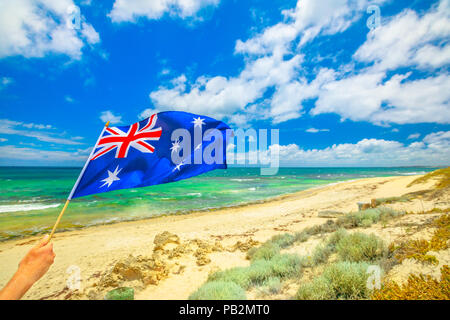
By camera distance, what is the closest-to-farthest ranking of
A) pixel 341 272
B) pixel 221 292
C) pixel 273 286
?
pixel 341 272 → pixel 221 292 → pixel 273 286

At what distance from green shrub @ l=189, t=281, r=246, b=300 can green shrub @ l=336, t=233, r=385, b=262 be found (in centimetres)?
251

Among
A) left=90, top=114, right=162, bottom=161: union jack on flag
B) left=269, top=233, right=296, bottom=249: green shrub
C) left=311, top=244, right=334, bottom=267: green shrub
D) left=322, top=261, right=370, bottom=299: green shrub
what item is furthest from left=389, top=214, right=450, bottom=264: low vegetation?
left=90, top=114, right=162, bottom=161: union jack on flag

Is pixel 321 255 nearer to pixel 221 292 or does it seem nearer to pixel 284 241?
pixel 284 241

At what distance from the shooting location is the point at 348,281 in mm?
3355

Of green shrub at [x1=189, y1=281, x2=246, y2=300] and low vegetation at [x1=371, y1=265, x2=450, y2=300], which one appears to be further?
green shrub at [x1=189, y1=281, x2=246, y2=300]

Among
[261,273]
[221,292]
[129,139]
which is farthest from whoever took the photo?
[261,273]

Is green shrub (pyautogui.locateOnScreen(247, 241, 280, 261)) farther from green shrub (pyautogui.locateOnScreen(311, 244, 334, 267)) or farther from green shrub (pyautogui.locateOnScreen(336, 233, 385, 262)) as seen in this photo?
green shrub (pyautogui.locateOnScreen(336, 233, 385, 262))

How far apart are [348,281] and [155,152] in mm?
4502

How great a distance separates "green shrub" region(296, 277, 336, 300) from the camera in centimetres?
323

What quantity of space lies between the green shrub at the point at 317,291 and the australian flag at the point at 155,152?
2.97 meters

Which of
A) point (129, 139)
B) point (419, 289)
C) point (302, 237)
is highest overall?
point (129, 139)

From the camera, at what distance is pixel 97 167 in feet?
12.6

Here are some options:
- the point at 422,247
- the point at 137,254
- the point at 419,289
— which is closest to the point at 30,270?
the point at 419,289
